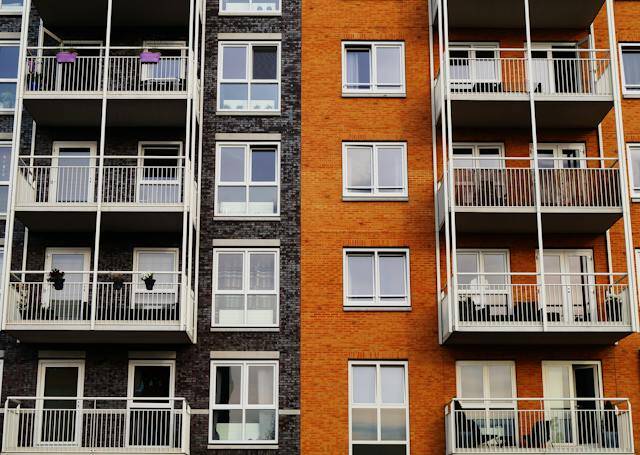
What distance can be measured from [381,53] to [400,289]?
231 inches

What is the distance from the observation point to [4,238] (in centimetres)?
2439

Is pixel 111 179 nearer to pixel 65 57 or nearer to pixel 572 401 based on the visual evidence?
pixel 65 57

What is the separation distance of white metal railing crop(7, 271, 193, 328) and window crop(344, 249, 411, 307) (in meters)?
3.66

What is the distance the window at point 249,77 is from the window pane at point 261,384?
20.1 ft

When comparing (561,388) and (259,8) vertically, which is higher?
(259,8)

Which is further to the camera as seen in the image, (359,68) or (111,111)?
(359,68)

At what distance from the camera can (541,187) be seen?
23.6m

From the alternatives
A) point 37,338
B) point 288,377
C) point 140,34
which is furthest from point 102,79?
point 288,377

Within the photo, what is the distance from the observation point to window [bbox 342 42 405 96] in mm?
25587

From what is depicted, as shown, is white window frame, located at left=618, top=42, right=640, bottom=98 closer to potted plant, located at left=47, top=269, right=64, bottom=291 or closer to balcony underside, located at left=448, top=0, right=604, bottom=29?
balcony underside, located at left=448, top=0, right=604, bottom=29

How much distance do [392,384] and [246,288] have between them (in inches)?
153

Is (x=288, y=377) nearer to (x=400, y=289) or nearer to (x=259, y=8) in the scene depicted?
(x=400, y=289)

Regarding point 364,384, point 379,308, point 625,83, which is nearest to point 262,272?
point 379,308

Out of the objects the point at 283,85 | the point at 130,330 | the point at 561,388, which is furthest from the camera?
the point at 283,85
